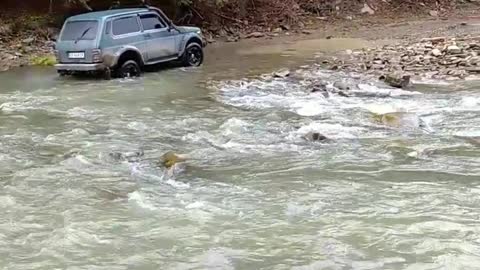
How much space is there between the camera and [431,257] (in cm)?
621

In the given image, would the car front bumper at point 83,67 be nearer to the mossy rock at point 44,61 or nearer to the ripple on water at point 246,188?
the ripple on water at point 246,188

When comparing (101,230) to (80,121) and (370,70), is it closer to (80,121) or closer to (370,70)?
(80,121)

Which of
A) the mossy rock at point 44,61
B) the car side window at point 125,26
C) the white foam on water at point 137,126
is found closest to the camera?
the white foam on water at point 137,126

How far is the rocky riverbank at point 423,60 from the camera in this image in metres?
16.7

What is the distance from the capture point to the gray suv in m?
16.8

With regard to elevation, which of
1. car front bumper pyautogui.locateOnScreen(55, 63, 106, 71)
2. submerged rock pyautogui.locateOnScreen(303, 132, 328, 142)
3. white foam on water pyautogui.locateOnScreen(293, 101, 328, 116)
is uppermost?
car front bumper pyautogui.locateOnScreen(55, 63, 106, 71)

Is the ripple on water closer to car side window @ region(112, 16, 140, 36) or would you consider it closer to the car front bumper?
the car front bumper

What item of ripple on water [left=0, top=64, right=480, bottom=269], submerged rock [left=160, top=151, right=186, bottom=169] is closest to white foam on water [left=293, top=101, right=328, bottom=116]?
ripple on water [left=0, top=64, right=480, bottom=269]

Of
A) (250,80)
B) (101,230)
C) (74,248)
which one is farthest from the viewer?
(250,80)

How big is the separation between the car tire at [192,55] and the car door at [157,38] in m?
0.40

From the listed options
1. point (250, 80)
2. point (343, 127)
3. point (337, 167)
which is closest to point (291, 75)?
point (250, 80)

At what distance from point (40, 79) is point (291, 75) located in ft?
18.9

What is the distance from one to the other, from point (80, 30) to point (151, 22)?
5.76ft

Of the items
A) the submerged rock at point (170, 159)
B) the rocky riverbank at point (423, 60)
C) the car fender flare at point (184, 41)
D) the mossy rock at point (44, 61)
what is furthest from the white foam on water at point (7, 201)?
the mossy rock at point (44, 61)
